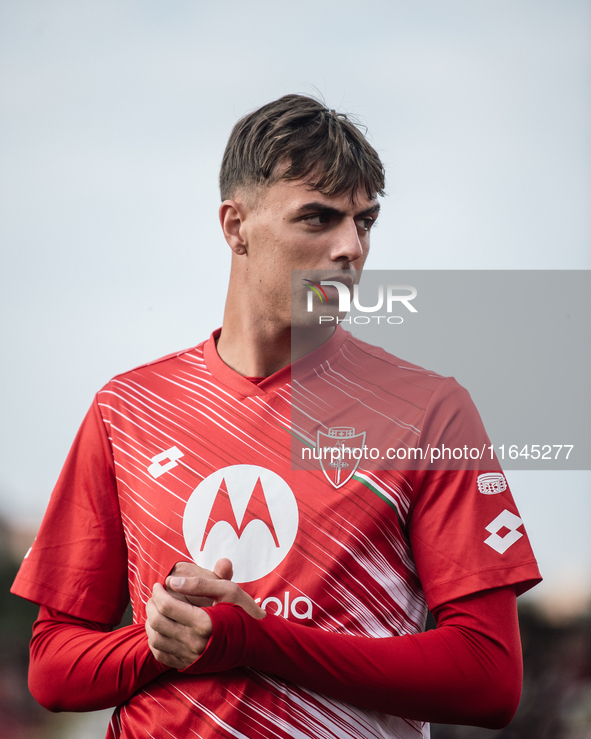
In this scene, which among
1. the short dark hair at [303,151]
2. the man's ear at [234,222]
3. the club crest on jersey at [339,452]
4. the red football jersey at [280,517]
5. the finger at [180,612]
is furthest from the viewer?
the man's ear at [234,222]

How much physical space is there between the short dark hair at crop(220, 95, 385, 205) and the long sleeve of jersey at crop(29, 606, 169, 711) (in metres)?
1.03

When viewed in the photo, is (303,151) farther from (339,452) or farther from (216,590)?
(216,590)

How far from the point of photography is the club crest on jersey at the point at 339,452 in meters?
1.48

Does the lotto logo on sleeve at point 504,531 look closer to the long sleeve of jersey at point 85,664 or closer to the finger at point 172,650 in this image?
the finger at point 172,650

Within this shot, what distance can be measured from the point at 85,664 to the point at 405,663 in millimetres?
651

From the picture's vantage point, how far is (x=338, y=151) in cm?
159

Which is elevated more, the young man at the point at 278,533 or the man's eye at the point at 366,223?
the man's eye at the point at 366,223

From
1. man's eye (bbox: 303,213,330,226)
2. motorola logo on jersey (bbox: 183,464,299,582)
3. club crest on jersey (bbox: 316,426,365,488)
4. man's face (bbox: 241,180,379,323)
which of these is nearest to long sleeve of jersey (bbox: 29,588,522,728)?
motorola logo on jersey (bbox: 183,464,299,582)

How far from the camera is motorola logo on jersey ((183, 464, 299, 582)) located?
1.44m

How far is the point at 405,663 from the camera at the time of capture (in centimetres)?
130

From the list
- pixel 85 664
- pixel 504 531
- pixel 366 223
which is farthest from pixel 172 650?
pixel 366 223

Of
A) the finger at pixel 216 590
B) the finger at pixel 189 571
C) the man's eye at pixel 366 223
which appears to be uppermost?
the man's eye at pixel 366 223

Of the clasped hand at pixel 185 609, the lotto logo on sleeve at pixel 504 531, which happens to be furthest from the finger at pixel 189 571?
the lotto logo on sleeve at pixel 504 531

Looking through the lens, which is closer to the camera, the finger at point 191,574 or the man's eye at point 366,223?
the finger at point 191,574
